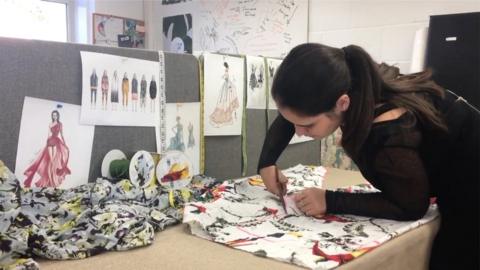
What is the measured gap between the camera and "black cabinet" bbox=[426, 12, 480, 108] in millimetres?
1400

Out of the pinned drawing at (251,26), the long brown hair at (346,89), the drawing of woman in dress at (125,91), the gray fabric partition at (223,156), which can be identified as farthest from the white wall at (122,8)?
the long brown hair at (346,89)

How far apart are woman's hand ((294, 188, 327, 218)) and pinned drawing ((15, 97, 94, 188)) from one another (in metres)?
0.46

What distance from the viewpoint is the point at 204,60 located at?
3.72 feet

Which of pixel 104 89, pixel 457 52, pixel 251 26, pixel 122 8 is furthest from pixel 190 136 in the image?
pixel 122 8

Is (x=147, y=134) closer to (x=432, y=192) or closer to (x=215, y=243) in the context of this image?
(x=215, y=243)

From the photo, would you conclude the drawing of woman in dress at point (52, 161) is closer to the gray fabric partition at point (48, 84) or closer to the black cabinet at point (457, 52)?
the gray fabric partition at point (48, 84)

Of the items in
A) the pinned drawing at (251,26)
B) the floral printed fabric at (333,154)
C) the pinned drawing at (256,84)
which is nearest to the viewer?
the pinned drawing at (256,84)

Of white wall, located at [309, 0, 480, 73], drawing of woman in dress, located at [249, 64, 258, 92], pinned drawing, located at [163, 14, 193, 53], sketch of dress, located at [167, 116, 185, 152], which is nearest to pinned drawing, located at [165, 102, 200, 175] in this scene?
sketch of dress, located at [167, 116, 185, 152]

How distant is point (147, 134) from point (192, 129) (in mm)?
135

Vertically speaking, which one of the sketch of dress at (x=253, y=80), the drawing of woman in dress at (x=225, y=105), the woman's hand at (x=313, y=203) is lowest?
the woman's hand at (x=313, y=203)

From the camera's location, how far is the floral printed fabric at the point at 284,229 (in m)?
0.67

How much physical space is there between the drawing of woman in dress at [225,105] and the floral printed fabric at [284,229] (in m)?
0.24

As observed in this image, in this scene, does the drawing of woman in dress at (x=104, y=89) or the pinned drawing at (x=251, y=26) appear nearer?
the drawing of woman in dress at (x=104, y=89)

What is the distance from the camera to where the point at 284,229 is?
0.79 m
